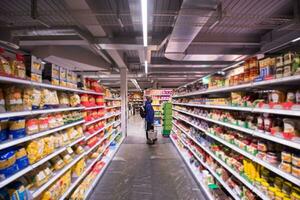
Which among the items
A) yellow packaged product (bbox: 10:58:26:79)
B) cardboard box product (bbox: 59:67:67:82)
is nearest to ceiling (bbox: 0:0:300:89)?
cardboard box product (bbox: 59:67:67:82)

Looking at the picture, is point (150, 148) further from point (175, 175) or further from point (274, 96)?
point (274, 96)

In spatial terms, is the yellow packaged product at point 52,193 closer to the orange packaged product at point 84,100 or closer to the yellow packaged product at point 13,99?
the yellow packaged product at point 13,99

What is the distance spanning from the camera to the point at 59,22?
448 cm

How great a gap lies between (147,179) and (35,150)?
281 centimetres

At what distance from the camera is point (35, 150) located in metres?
2.16

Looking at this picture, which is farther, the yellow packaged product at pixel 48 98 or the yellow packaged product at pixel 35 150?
the yellow packaged product at pixel 48 98

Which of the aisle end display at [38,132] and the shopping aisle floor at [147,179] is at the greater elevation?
the aisle end display at [38,132]

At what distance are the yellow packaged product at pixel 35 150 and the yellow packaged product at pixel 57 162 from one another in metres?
0.44

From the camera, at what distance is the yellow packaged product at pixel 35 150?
6.87ft

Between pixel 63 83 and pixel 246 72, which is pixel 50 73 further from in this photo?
pixel 246 72

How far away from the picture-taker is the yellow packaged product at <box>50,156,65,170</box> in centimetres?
265

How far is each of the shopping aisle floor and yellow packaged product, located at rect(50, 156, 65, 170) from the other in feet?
4.10

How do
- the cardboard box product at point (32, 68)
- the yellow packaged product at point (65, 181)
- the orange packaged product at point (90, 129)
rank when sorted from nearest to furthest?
the cardboard box product at point (32, 68) → the yellow packaged product at point (65, 181) → the orange packaged product at point (90, 129)

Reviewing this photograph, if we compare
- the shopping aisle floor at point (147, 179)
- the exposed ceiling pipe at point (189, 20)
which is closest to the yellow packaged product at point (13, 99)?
the exposed ceiling pipe at point (189, 20)
